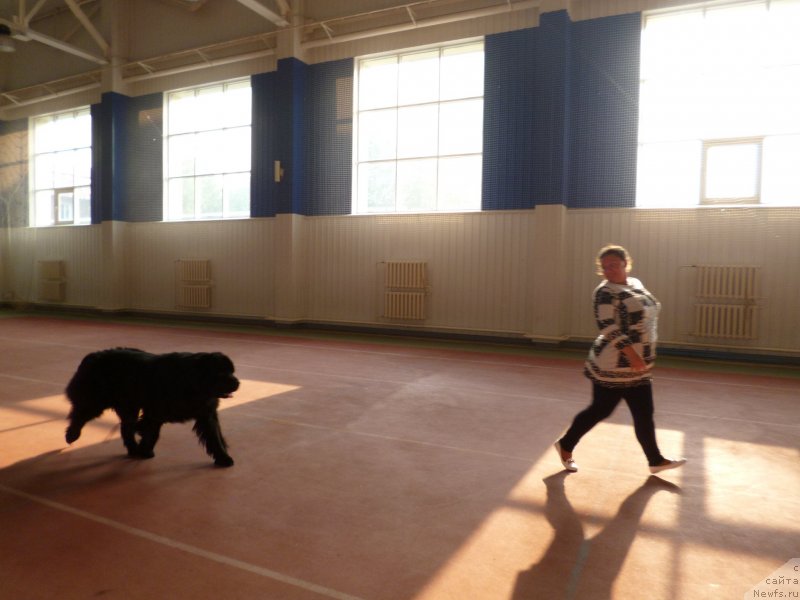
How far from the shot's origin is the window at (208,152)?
11828mm

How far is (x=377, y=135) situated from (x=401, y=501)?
844 centimetres

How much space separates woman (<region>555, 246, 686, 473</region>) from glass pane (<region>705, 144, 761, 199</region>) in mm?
5750

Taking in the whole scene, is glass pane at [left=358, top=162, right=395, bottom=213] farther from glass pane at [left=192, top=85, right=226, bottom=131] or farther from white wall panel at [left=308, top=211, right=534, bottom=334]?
glass pane at [left=192, top=85, right=226, bottom=131]

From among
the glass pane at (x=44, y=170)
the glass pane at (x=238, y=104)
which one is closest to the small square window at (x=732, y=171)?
the glass pane at (x=238, y=104)

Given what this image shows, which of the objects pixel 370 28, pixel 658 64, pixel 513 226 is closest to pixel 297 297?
pixel 513 226

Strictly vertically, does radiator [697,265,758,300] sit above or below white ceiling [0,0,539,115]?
below

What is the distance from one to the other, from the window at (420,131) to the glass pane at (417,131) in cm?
2

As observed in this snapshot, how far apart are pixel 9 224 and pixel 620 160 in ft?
52.2

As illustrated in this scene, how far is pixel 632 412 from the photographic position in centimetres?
344

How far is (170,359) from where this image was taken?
336 centimetres

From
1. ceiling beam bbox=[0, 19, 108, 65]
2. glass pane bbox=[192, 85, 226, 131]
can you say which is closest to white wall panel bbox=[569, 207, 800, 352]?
glass pane bbox=[192, 85, 226, 131]

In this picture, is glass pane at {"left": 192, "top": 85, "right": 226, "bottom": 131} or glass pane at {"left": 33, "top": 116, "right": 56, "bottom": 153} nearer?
glass pane at {"left": 192, "top": 85, "right": 226, "bottom": 131}

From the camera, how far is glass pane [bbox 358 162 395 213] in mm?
10344

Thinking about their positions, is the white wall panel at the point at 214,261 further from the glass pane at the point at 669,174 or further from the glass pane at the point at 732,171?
the glass pane at the point at 732,171
